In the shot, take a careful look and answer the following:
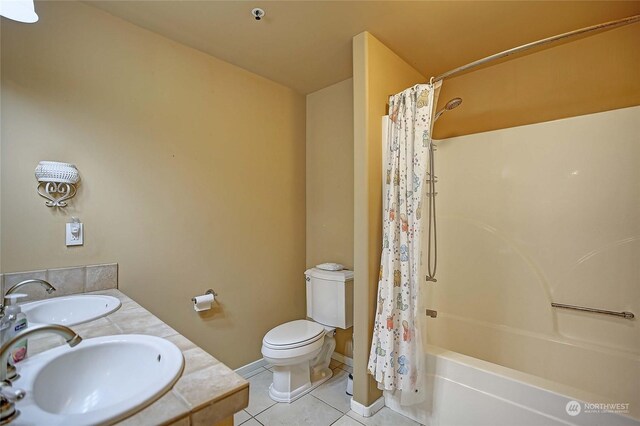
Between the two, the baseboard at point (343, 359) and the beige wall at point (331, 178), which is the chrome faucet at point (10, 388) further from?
the baseboard at point (343, 359)

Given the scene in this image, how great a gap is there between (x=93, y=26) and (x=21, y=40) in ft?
1.18

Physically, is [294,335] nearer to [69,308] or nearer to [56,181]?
[69,308]

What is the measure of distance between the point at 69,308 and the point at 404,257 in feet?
5.94

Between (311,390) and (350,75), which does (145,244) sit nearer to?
(311,390)

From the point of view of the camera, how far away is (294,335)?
207 cm

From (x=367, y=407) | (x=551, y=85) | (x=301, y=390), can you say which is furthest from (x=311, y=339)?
(x=551, y=85)

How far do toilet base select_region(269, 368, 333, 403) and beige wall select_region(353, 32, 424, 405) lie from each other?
0.40m

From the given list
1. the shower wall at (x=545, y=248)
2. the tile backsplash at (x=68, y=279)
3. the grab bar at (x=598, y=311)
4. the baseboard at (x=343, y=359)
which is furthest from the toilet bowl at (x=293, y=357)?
the grab bar at (x=598, y=311)

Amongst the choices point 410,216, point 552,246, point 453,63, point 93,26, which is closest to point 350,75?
point 453,63

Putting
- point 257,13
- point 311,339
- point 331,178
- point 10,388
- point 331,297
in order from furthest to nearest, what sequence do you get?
point 331,178, point 331,297, point 311,339, point 257,13, point 10,388

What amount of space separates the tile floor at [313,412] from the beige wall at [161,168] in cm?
45

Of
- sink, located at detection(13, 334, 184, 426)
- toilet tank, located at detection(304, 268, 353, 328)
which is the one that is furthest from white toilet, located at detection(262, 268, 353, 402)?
sink, located at detection(13, 334, 184, 426)

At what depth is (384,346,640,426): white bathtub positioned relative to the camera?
125 cm

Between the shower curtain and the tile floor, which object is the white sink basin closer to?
the tile floor
